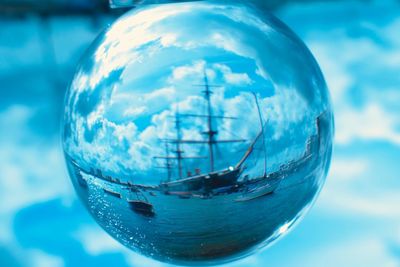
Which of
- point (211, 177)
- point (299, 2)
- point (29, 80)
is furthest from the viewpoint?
point (299, 2)

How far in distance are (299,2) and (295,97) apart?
117 inches

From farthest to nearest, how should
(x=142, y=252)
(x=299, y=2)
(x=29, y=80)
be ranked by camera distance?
(x=299, y=2)
(x=29, y=80)
(x=142, y=252)

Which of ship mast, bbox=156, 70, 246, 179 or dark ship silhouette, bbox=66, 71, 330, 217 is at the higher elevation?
ship mast, bbox=156, 70, 246, 179

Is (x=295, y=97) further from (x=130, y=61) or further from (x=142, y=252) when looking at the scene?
(x=142, y=252)

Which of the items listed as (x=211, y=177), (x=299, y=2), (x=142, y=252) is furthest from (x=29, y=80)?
(x=211, y=177)

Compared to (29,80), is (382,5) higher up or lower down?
higher up

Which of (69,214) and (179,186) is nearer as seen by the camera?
(179,186)

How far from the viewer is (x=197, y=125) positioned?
486 mm

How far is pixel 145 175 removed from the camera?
0.51 metres

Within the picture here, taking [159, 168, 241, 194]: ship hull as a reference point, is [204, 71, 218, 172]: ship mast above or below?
above

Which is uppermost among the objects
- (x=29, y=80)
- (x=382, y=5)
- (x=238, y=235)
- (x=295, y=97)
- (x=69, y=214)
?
(x=382, y=5)

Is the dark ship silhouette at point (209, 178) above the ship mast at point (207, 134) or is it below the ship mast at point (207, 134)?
below

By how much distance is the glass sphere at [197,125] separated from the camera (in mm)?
492

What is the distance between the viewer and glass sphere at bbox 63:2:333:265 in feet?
1.61
